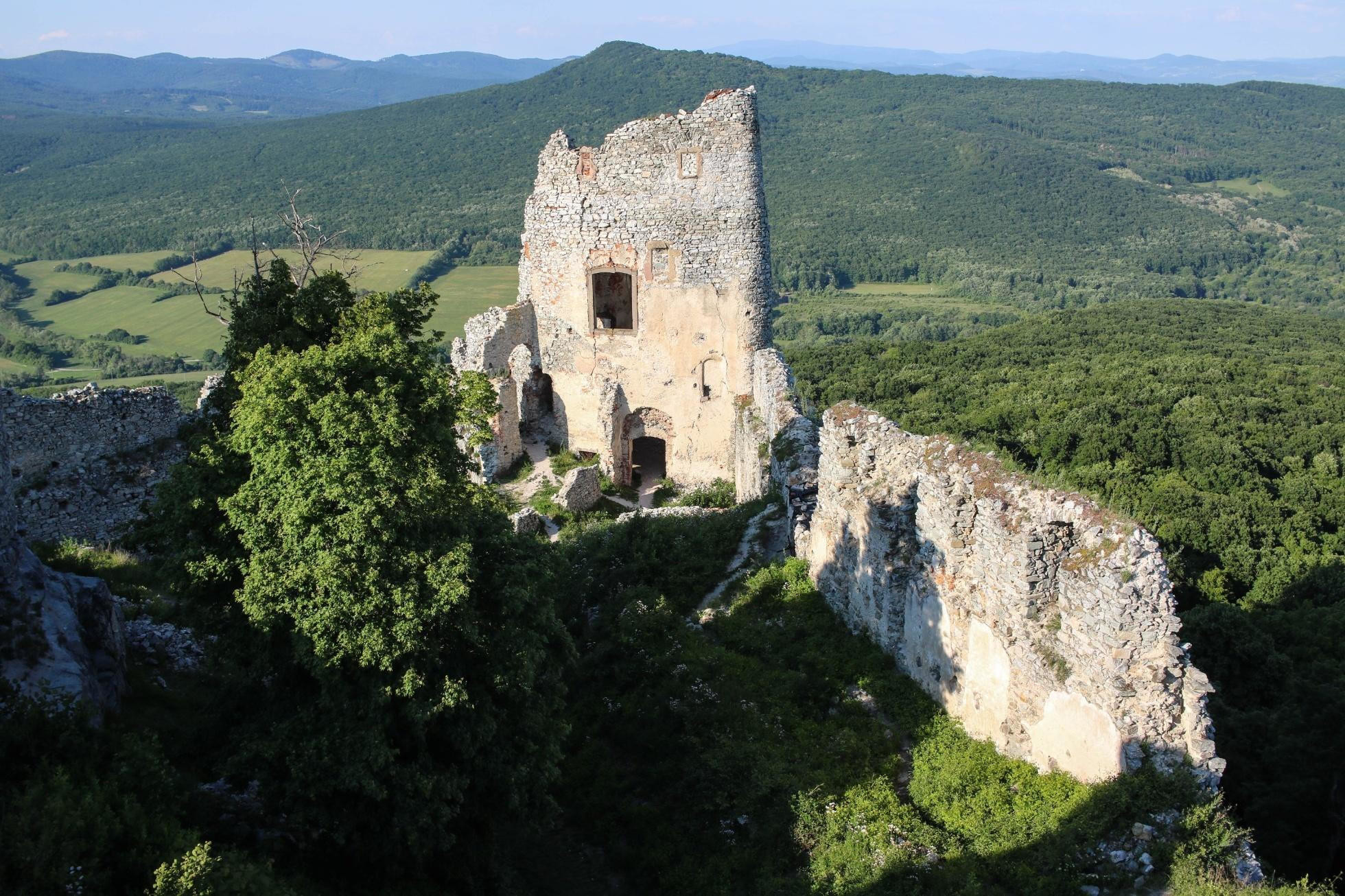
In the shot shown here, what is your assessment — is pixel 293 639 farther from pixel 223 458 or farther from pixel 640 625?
pixel 640 625

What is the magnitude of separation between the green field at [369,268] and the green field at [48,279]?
17.2 feet

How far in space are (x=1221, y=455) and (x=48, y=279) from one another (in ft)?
238

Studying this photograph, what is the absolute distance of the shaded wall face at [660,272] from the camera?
15.9 meters

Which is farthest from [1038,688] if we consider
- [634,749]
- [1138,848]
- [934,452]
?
[634,749]

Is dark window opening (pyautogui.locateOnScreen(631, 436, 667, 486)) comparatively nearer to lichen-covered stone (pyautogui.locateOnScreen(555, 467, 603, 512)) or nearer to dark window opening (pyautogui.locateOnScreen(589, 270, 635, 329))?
dark window opening (pyautogui.locateOnScreen(589, 270, 635, 329))

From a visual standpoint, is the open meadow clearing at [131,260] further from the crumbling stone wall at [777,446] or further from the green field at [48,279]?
the crumbling stone wall at [777,446]

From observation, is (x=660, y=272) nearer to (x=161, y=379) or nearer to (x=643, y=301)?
(x=643, y=301)

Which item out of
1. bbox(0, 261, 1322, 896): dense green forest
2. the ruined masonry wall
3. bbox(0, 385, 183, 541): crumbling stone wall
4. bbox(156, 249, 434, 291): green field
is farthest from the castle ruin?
bbox(156, 249, 434, 291): green field

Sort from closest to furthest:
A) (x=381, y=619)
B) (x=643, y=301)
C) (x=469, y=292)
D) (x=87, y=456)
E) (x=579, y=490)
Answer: (x=381, y=619) → (x=87, y=456) → (x=579, y=490) → (x=643, y=301) → (x=469, y=292)

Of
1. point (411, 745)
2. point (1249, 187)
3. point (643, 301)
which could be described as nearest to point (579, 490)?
point (643, 301)

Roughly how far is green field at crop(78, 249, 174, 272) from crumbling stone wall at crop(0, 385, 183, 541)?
61.8 meters

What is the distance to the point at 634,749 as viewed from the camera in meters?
9.92

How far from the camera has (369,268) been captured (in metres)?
60.2

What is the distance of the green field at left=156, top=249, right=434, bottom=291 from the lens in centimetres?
5850
